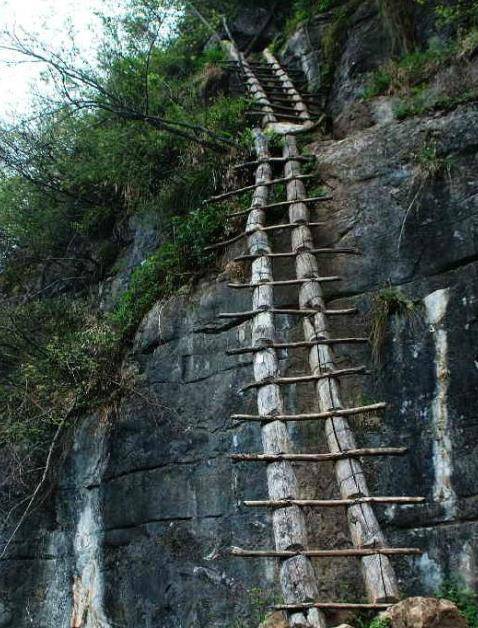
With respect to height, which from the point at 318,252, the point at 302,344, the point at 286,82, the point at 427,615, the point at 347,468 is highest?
the point at 286,82

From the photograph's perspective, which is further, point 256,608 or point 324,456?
point 256,608

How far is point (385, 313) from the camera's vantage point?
199 inches

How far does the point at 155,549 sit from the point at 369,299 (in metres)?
2.56

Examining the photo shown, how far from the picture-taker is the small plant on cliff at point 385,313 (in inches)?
197

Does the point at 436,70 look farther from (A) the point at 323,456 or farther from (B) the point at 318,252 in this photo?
(A) the point at 323,456

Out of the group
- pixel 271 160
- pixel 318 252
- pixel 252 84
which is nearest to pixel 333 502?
pixel 318 252

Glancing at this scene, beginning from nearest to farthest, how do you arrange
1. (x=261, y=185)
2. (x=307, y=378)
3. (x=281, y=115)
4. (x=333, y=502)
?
(x=333, y=502)
(x=307, y=378)
(x=261, y=185)
(x=281, y=115)

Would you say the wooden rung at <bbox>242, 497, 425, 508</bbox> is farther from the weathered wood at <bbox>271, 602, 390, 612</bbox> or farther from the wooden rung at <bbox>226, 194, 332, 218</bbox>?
the wooden rung at <bbox>226, 194, 332, 218</bbox>

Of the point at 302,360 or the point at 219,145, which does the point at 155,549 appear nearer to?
the point at 302,360

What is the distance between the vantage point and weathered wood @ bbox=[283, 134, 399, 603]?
3.81m

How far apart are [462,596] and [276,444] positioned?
1437mm

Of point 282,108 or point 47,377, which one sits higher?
point 282,108

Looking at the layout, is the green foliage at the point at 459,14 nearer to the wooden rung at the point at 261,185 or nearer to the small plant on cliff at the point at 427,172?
the small plant on cliff at the point at 427,172

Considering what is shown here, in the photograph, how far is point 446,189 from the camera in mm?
5418
